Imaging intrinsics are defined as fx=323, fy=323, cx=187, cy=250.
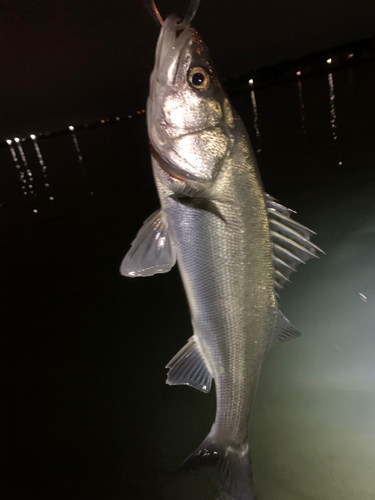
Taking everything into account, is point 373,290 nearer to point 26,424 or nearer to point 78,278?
point 26,424

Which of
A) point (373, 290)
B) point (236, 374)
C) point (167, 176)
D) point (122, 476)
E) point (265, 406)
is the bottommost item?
point (122, 476)

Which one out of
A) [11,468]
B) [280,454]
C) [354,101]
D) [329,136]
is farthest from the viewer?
[354,101]

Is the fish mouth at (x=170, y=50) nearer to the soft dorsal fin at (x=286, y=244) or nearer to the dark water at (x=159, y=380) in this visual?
the soft dorsal fin at (x=286, y=244)

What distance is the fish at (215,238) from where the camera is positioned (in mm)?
1259

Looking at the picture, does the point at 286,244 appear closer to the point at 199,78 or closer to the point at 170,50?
the point at 199,78

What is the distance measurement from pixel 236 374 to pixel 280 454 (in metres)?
0.90

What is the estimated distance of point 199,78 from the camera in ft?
4.22

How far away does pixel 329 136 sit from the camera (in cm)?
909

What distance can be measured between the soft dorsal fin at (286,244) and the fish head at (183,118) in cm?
32

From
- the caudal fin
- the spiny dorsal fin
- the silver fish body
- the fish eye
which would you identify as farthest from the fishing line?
the caudal fin

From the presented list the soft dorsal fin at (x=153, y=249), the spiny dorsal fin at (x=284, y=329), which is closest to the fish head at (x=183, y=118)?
the soft dorsal fin at (x=153, y=249)

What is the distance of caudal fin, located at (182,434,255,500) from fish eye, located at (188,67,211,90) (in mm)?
1526

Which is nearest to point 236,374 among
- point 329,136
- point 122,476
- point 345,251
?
point 122,476

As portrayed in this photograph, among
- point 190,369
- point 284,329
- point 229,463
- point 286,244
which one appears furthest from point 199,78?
point 229,463
